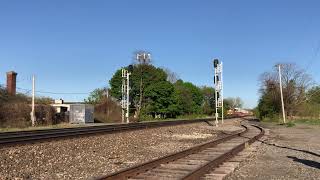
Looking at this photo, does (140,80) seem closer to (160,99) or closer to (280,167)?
(160,99)

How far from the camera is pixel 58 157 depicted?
16734 millimetres

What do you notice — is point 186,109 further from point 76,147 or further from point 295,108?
point 76,147

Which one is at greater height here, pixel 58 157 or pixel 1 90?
pixel 1 90

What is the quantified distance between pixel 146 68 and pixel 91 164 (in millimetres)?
87943

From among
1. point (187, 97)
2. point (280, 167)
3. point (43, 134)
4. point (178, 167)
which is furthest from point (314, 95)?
point (178, 167)

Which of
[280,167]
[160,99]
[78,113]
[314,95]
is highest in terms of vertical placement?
[314,95]

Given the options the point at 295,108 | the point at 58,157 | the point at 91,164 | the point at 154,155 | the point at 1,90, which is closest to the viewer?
the point at 91,164

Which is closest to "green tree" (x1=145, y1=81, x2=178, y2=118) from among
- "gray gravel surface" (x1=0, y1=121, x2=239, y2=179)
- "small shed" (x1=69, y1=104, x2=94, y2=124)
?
"small shed" (x1=69, y1=104, x2=94, y2=124)

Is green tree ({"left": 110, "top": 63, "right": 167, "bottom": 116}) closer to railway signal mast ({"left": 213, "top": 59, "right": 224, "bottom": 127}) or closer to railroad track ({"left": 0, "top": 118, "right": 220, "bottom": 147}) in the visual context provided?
railway signal mast ({"left": 213, "top": 59, "right": 224, "bottom": 127})

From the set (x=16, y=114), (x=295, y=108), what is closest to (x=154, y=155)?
(x=16, y=114)

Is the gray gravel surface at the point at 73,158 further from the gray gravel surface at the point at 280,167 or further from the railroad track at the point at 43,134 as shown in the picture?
the gray gravel surface at the point at 280,167

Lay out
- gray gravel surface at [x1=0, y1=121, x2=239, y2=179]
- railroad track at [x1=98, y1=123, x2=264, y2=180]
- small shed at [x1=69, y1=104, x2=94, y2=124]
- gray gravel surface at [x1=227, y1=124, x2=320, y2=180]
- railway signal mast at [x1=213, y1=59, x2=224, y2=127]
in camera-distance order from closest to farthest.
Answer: railroad track at [x1=98, y1=123, x2=264, y2=180] → gray gravel surface at [x1=227, y1=124, x2=320, y2=180] → gray gravel surface at [x1=0, y1=121, x2=239, y2=179] → railway signal mast at [x1=213, y1=59, x2=224, y2=127] → small shed at [x1=69, y1=104, x2=94, y2=124]

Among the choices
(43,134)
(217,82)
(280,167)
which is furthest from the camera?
(217,82)

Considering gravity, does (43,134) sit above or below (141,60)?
below
